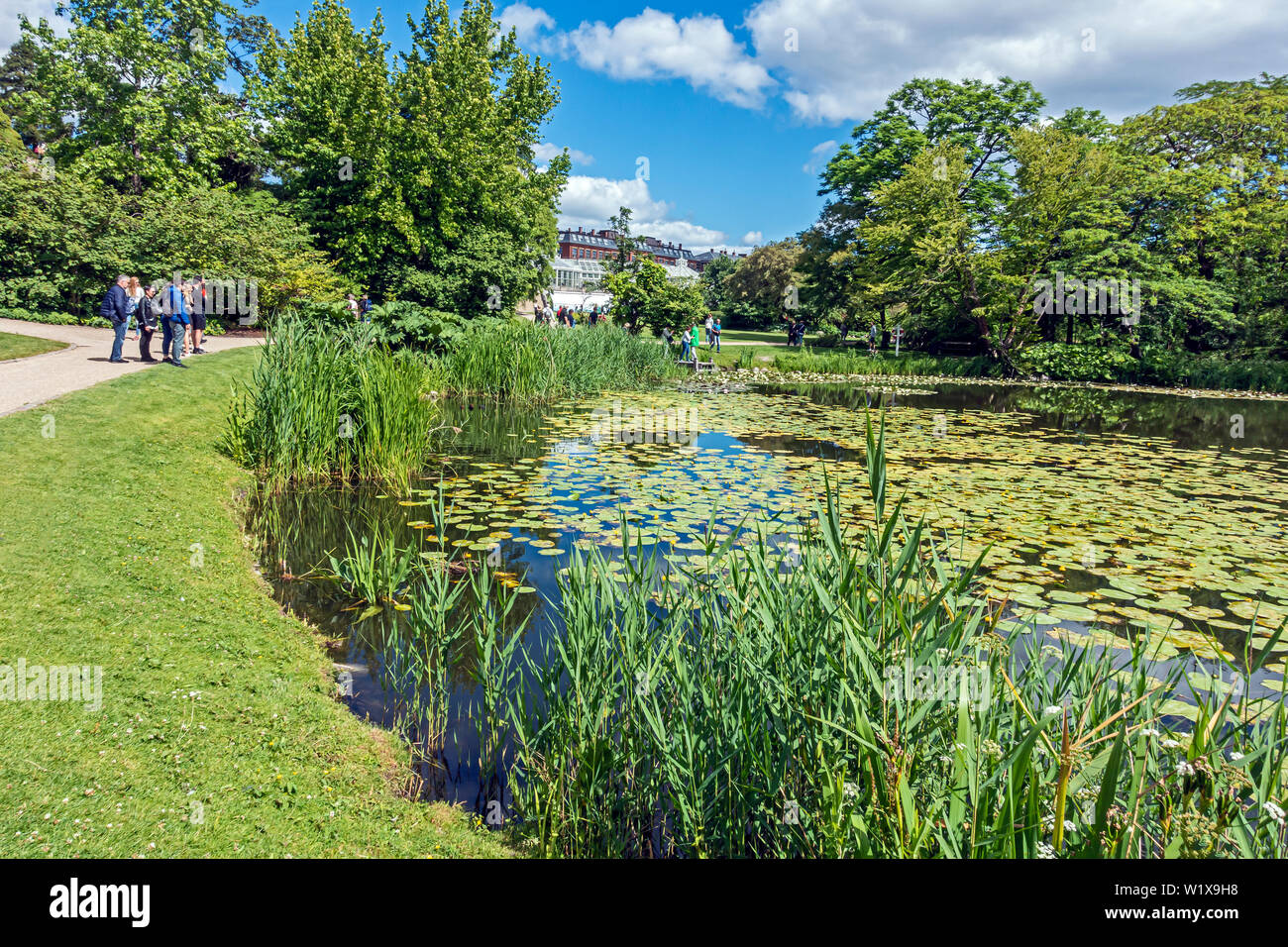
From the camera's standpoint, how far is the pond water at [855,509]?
511 cm

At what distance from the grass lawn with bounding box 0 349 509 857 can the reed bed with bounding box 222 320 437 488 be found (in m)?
1.79

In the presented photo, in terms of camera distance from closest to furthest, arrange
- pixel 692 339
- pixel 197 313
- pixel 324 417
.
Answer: pixel 324 417, pixel 197 313, pixel 692 339

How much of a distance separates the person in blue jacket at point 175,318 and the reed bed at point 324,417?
4545 mm

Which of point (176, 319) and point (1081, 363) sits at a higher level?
point (1081, 363)

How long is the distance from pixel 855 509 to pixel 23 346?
1572 centimetres

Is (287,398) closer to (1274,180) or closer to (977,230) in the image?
(977,230)

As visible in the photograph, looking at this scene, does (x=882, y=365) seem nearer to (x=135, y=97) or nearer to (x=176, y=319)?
(x=176, y=319)

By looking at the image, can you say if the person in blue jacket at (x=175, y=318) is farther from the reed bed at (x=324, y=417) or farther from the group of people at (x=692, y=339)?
the group of people at (x=692, y=339)

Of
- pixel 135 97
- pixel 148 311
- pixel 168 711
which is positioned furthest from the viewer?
pixel 135 97

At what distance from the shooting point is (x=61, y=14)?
26.7 metres

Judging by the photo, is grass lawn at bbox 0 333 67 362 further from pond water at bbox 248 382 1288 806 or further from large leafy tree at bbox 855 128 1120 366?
large leafy tree at bbox 855 128 1120 366

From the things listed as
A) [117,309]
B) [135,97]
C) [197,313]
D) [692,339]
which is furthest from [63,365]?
[135,97]

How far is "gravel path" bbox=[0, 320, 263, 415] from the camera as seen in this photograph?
922cm

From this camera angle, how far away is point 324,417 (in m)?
8.31
